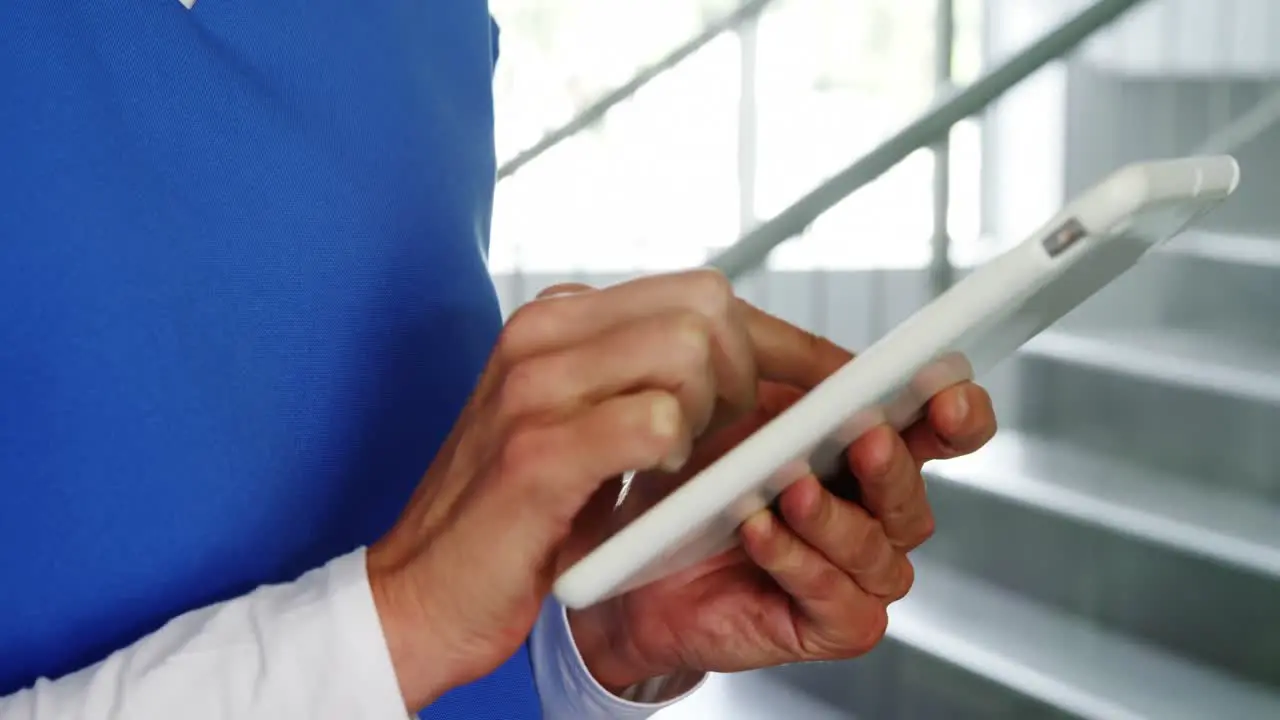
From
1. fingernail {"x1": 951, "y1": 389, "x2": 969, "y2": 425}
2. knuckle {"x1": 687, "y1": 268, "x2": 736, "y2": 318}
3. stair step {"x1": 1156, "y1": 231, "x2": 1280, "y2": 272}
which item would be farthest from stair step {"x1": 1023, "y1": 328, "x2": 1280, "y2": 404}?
knuckle {"x1": 687, "y1": 268, "x2": 736, "y2": 318}

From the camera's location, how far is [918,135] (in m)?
1.93

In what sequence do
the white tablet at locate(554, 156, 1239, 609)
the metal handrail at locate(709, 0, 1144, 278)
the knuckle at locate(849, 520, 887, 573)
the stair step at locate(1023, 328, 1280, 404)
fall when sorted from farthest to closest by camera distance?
the stair step at locate(1023, 328, 1280, 404) → the metal handrail at locate(709, 0, 1144, 278) → the knuckle at locate(849, 520, 887, 573) → the white tablet at locate(554, 156, 1239, 609)

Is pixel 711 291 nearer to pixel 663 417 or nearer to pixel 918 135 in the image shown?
pixel 663 417

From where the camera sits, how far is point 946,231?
2.40 meters

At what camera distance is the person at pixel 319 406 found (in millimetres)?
529

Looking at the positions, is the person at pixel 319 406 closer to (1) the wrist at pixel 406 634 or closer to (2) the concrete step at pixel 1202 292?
(1) the wrist at pixel 406 634

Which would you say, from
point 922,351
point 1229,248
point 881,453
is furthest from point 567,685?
point 1229,248

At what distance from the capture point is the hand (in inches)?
19.7

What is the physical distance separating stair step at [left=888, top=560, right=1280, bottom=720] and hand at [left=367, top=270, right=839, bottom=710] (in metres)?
1.73

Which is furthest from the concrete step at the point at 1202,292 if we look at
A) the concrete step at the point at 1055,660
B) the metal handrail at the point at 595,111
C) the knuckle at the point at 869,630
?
the knuckle at the point at 869,630

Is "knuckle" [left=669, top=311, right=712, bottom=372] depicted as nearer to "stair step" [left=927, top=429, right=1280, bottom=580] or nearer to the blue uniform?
the blue uniform

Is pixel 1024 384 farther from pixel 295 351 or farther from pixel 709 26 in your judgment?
pixel 295 351

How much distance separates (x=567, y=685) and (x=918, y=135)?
51.6 inches

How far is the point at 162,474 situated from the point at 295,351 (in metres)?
0.09
